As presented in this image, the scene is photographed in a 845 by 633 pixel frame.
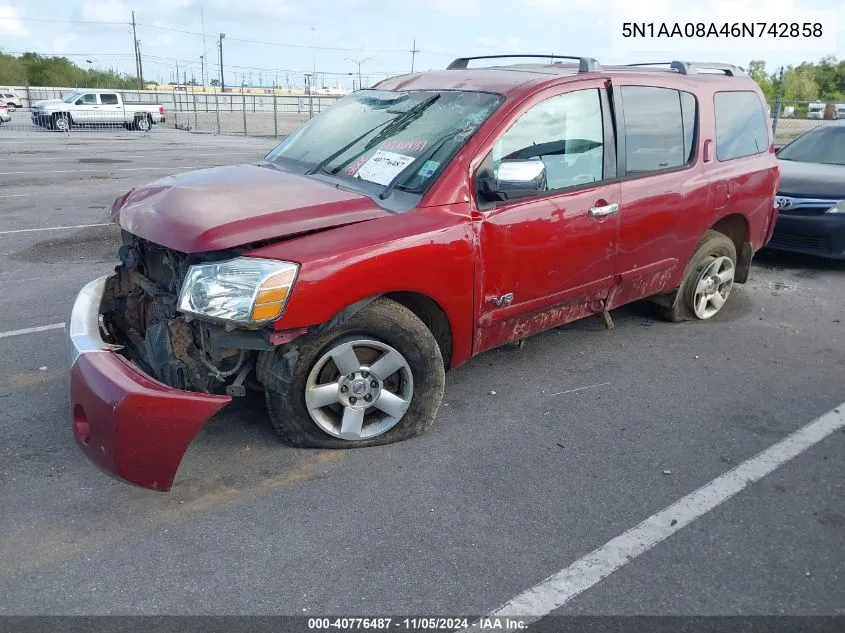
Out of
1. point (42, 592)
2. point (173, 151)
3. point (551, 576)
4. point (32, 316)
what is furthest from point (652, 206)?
point (173, 151)

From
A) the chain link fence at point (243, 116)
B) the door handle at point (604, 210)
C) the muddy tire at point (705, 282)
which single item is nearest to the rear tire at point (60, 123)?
the chain link fence at point (243, 116)

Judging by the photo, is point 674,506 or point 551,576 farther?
point 674,506

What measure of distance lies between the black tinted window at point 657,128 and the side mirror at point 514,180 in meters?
1.03

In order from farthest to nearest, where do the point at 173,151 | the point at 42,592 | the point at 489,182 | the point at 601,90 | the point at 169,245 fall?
the point at 173,151, the point at 601,90, the point at 489,182, the point at 169,245, the point at 42,592

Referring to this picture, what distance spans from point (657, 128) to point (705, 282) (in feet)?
4.57

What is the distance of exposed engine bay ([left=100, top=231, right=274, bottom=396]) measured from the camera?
3131 millimetres

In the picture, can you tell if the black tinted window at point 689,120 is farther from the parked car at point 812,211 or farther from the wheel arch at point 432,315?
the parked car at point 812,211

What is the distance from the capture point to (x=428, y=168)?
12.2 ft

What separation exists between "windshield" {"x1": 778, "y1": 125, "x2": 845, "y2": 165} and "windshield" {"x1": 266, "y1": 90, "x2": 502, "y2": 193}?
19.6 feet

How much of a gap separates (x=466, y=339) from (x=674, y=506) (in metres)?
1.32

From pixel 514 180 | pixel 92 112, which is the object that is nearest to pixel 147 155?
pixel 92 112

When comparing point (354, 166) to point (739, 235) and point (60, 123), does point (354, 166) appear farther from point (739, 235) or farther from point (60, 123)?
point (60, 123)

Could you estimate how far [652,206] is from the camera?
15.1 ft

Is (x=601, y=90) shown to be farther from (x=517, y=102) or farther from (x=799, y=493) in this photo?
(x=799, y=493)
